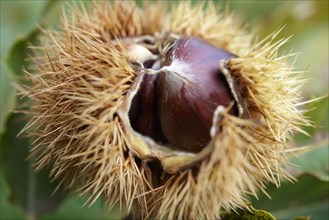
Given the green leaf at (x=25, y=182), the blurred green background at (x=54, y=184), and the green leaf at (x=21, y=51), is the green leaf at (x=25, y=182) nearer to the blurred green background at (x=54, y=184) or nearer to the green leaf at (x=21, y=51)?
the blurred green background at (x=54, y=184)

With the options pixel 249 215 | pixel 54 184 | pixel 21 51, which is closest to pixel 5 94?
pixel 21 51

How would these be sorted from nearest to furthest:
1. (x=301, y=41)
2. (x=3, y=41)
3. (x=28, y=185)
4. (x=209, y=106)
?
(x=209, y=106) < (x=28, y=185) < (x=3, y=41) < (x=301, y=41)

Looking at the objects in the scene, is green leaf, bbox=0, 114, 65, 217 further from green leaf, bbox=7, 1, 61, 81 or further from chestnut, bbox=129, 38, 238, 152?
chestnut, bbox=129, 38, 238, 152

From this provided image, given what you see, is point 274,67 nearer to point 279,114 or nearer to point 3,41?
point 279,114

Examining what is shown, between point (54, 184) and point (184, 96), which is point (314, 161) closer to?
point (184, 96)

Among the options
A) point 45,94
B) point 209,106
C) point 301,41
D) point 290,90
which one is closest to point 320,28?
point 301,41

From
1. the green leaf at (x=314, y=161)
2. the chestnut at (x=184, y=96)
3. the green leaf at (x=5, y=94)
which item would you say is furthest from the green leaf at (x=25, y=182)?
the green leaf at (x=314, y=161)
